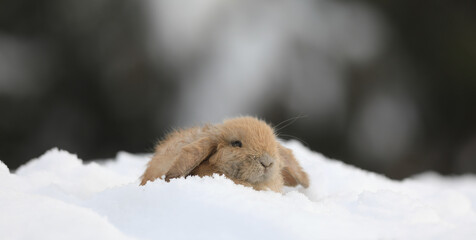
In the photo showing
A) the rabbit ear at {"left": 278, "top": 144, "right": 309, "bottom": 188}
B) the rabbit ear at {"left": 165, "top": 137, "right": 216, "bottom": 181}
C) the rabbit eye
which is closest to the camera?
the rabbit ear at {"left": 165, "top": 137, "right": 216, "bottom": 181}

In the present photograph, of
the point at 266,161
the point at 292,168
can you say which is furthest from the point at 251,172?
the point at 292,168

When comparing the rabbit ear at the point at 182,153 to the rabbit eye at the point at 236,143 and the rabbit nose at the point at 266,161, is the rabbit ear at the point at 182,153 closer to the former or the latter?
the rabbit eye at the point at 236,143

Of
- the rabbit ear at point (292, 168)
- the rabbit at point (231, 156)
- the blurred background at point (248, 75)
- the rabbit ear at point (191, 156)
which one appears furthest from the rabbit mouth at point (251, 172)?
the blurred background at point (248, 75)

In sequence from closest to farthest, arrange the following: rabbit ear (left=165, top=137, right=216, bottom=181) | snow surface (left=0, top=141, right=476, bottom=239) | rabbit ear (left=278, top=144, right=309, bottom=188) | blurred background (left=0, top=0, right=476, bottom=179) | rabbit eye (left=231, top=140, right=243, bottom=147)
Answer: snow surface (left=0, top=141, right=476, bottom=239) < rabbit ear (left=165, top=137, right=216, bottom=181) < rabbit eye (left=231, top=140, right=243, bottom=147) < rabbit ear (left=278, top=144, right=309, bottom=188) < blurred background (left=0, top=0, right=476, bottom=179)

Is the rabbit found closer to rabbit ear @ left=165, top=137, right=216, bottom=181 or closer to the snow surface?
rabbit ear @ left=165, top=137, right=216, bottom=181

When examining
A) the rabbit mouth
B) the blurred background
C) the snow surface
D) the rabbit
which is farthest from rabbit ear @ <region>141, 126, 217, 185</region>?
the blurred background

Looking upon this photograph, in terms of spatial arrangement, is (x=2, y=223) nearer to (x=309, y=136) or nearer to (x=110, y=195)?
(x=110, y=195)

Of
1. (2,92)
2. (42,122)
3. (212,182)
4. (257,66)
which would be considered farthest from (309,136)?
(212,182)
